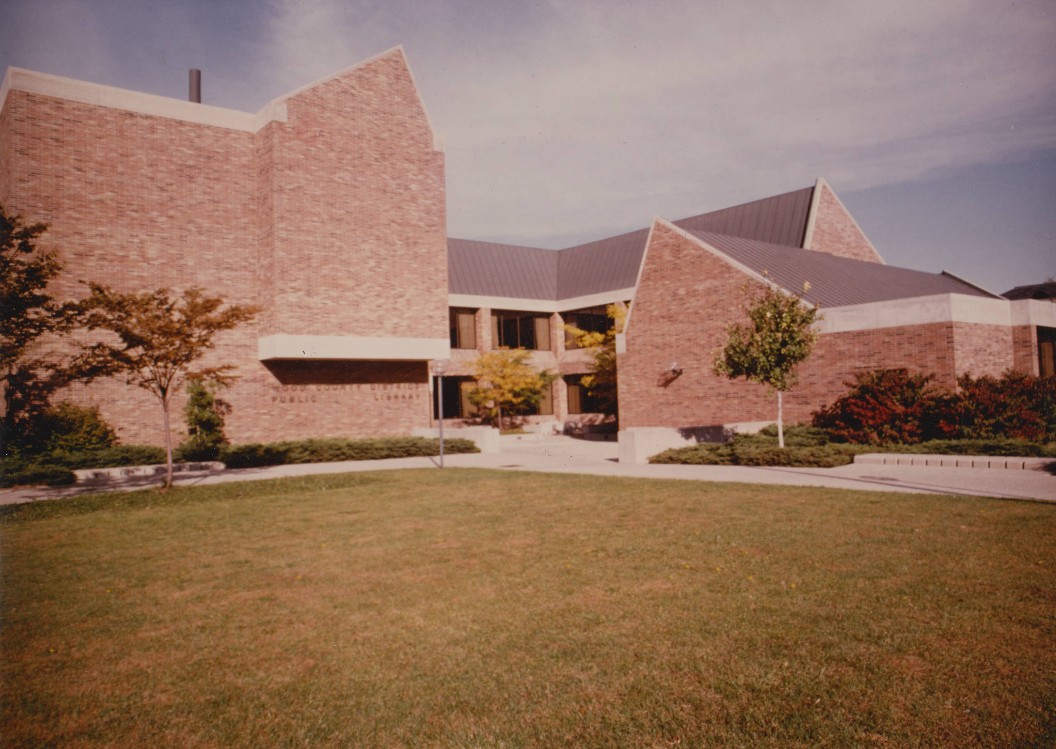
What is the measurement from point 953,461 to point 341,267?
837 inches

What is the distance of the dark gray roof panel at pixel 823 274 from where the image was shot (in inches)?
1020

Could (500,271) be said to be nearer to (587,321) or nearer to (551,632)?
(587,321)

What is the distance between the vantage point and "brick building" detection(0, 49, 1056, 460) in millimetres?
22453

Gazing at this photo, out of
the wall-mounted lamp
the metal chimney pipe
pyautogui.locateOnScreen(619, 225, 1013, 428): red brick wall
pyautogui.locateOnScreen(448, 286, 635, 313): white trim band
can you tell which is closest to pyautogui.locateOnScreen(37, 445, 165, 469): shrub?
the metal chimney pipe

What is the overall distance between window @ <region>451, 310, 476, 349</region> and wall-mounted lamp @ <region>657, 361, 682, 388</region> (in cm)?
1579

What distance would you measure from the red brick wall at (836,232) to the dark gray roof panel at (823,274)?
10.8ft

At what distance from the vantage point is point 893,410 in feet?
62.7

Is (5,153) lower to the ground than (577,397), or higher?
higher

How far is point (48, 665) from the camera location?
17.0 feet

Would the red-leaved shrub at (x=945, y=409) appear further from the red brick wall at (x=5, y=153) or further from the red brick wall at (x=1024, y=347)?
the red brick wall at (x=5, y=153)

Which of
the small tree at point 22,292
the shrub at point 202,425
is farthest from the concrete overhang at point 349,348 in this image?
the small tree at point 22,292

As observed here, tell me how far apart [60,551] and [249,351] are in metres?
18.0

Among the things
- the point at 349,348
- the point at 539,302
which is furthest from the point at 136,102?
the point at 539,302

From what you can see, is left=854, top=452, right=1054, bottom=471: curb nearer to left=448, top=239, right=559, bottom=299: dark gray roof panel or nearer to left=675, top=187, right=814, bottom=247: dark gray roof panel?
left=675, top=187, right=814, bottom=247: dark gray roof panel
